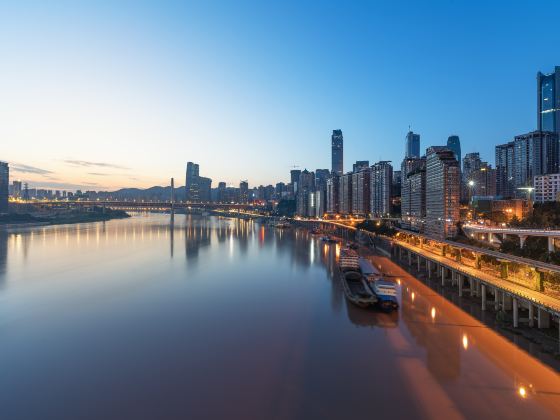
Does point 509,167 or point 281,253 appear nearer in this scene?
point 281,253

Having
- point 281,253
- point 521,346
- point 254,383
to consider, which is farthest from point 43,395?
point 281,253

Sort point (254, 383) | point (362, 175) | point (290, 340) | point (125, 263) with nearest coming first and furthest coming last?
point (254, 383)
point (290, 340)
point (125, 263)
point (362, 175)

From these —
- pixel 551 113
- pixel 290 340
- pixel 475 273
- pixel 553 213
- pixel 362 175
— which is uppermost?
pixel 551 113

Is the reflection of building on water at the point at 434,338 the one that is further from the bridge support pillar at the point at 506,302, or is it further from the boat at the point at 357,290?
the bridge support pillar at the point at 506,302

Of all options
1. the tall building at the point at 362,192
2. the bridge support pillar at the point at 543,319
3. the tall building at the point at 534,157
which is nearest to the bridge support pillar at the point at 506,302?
the bridge support pillar at the point at 543,319

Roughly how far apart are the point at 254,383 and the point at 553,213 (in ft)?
163

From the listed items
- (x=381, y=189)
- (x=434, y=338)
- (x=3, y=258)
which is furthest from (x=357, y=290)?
(x=381, y=189)

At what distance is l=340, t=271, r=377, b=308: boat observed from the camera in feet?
77.6

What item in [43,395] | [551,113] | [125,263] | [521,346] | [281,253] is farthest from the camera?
[551,113]

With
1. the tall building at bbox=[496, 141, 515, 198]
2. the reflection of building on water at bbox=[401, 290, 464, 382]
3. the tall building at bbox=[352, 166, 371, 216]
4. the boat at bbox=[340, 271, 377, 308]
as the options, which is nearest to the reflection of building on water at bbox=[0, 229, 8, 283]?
the boat at bbox=[340, 271, 377, 308]

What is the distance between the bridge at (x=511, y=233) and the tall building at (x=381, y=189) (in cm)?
4548

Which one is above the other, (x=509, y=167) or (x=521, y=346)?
(x=509, y=167)

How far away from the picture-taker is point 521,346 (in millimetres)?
16438

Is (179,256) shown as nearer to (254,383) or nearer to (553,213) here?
(254,383)
